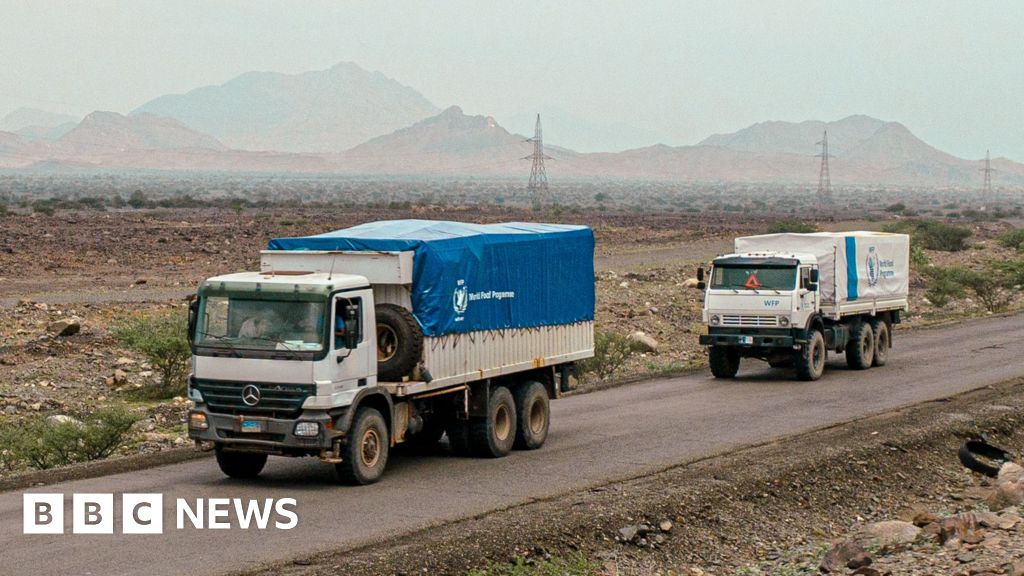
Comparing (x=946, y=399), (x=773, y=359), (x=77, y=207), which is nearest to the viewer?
(x=946, y=399)

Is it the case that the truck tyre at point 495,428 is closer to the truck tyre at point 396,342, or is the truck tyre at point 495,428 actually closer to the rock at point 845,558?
the truck tyre at point 396,342

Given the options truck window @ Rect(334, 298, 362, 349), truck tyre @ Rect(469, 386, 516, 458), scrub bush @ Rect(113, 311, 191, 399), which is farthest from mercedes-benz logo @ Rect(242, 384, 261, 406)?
scrub bush @ Rect(113, 311, 191, 399)

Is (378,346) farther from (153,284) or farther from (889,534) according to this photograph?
(153,284)

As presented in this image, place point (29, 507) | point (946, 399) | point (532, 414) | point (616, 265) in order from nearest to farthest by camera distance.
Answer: point (29, 507) → point (532, 414) → point (946, 399) → point (616, 265)

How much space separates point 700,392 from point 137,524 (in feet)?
47.9

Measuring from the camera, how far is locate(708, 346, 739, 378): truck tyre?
28812mm

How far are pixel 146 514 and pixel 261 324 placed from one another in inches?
98.7

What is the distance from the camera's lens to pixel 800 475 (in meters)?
18.1

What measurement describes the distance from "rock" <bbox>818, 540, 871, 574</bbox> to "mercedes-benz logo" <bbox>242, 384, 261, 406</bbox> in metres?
6.55

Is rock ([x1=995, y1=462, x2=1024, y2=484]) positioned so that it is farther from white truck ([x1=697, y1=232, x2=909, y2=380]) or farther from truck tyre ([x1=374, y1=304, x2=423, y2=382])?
truck tyre ([x1=374, y1=304, x2=423, y2=382])

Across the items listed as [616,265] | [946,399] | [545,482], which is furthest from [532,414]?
[616,265]

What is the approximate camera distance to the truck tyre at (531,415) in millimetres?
19328

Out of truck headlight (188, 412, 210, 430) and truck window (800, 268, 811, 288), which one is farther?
truck window (800, 268, 811, 288)

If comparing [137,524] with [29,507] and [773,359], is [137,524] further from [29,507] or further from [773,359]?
[773,359]
